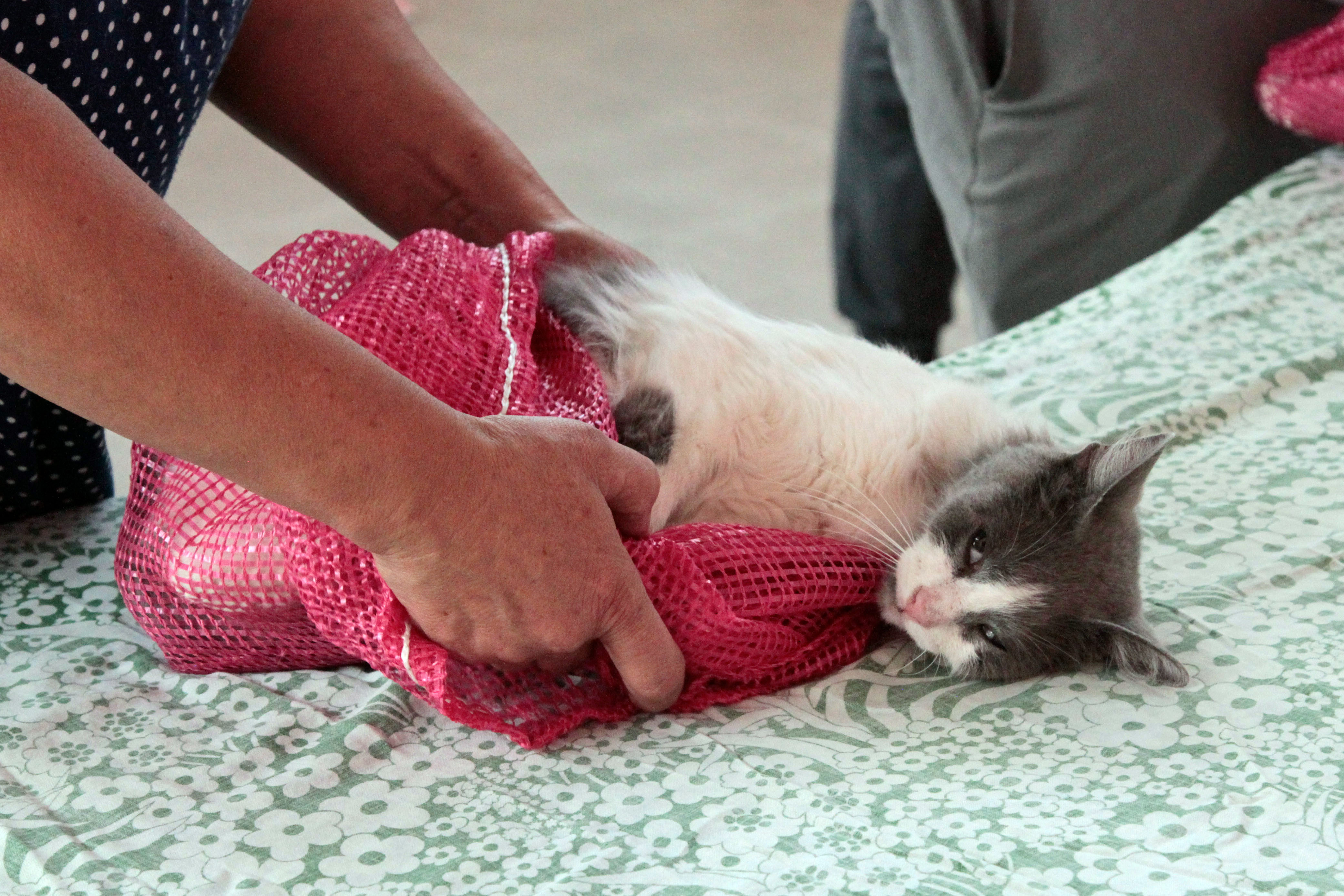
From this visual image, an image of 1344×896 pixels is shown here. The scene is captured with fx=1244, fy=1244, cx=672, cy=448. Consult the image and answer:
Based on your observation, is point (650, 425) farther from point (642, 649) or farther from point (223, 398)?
point (223, 398)

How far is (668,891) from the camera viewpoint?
83 centimetres

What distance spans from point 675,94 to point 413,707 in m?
4.10

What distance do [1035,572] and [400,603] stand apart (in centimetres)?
62

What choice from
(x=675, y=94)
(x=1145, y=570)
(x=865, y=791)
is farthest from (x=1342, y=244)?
(x=675, y=94)

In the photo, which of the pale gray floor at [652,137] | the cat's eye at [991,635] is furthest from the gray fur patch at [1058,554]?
the pale gray floor at [652,137]

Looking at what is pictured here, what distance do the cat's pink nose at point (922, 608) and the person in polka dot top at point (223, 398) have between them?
0.28m

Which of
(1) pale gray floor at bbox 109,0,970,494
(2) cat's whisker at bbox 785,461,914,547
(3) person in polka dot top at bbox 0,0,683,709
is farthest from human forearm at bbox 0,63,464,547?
(1) pale gray floor at bbox 109,0,970,494

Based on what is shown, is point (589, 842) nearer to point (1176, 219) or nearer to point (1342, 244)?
point (1342, 244)

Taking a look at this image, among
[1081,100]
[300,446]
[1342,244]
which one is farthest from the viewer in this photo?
[1081,100]

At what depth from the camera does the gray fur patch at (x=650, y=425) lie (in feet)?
4.28

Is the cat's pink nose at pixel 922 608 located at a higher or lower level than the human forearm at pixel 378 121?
lower

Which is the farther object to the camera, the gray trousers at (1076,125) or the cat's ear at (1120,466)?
the gray trousers at (1076,125)

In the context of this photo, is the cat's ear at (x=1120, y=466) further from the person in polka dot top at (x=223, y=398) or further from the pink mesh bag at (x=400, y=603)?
the person in polka dot top at (x=223, y=398)

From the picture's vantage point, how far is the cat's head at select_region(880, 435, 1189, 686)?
1.14 meters
